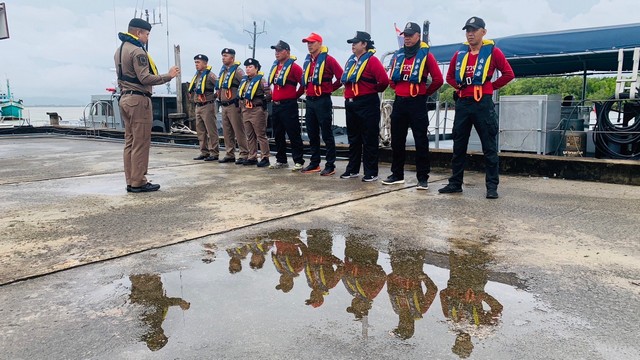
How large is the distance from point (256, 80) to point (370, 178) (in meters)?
2.47

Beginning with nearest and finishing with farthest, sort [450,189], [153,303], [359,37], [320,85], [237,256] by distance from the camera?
[153,303] → [237,256] → [450,189] → [359,37] → [320,85]

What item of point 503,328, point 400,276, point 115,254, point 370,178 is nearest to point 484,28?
point 370,178

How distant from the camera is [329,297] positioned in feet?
8.19

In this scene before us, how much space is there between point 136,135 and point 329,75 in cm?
253

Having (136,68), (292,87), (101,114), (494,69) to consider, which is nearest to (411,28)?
(494,69)

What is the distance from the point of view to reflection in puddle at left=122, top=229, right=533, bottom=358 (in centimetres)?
207

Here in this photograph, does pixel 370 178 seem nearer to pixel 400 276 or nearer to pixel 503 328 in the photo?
pixel 400 276

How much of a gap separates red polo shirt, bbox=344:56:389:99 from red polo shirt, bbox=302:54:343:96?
1.69 feet

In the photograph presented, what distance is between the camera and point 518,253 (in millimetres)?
3127

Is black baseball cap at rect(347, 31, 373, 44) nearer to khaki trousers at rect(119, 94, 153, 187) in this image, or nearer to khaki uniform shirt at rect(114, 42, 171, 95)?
khaki uniform shirt at rect(114, 42, 171, 95)

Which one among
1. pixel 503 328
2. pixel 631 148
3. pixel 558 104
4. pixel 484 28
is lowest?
pixel 503 328

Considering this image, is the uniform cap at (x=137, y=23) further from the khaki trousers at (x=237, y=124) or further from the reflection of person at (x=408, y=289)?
the reflection of person at (x=408, y=289)

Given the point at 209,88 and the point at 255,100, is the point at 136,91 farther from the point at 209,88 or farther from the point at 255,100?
the point at 209,88

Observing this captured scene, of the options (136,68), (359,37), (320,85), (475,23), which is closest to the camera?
(475,23)
